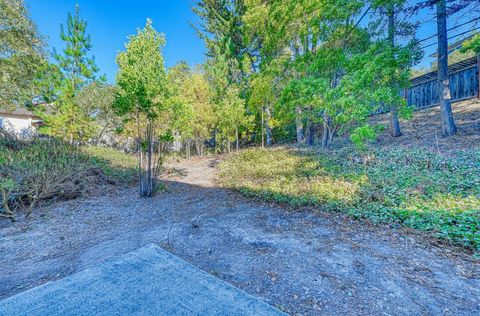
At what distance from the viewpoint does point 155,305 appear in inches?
65.8

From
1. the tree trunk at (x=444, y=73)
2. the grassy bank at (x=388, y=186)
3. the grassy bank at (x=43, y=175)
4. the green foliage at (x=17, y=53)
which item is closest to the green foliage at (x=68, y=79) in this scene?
the green foliage at (x=17, y=53)

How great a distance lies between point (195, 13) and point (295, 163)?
12247mm

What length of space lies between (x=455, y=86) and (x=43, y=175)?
1486cm

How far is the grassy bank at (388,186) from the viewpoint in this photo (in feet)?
10.4

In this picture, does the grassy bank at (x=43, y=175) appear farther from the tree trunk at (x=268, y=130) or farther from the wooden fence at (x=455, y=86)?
the wooden fence at (x=455, y=86)

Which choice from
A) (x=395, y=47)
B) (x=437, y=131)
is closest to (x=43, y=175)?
(x=395, y=47)

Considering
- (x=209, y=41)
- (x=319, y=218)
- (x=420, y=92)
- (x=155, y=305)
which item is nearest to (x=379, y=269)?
(x=319, y=218)

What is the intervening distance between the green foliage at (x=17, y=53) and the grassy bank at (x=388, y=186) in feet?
22.8

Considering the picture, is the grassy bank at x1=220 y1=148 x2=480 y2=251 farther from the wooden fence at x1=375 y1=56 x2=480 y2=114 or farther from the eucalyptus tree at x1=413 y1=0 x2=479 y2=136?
the wooden fence at x1=375 y1=56 x2=480 y2=114

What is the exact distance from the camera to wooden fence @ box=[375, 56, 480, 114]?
865 cm

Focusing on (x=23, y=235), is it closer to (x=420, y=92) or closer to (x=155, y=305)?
(x=155, y=305)

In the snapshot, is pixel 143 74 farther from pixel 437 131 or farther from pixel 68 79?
pixel 437 131

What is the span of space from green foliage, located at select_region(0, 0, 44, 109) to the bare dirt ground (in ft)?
38.3

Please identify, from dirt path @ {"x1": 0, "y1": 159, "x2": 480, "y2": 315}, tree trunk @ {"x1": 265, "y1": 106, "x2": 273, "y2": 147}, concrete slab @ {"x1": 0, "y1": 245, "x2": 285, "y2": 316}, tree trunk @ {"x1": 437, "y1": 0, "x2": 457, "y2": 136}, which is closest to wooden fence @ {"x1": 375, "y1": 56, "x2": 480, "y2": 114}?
tree trunk @ {"x1": 437, "y1": 0, "x2": 457, "y2": 136}
